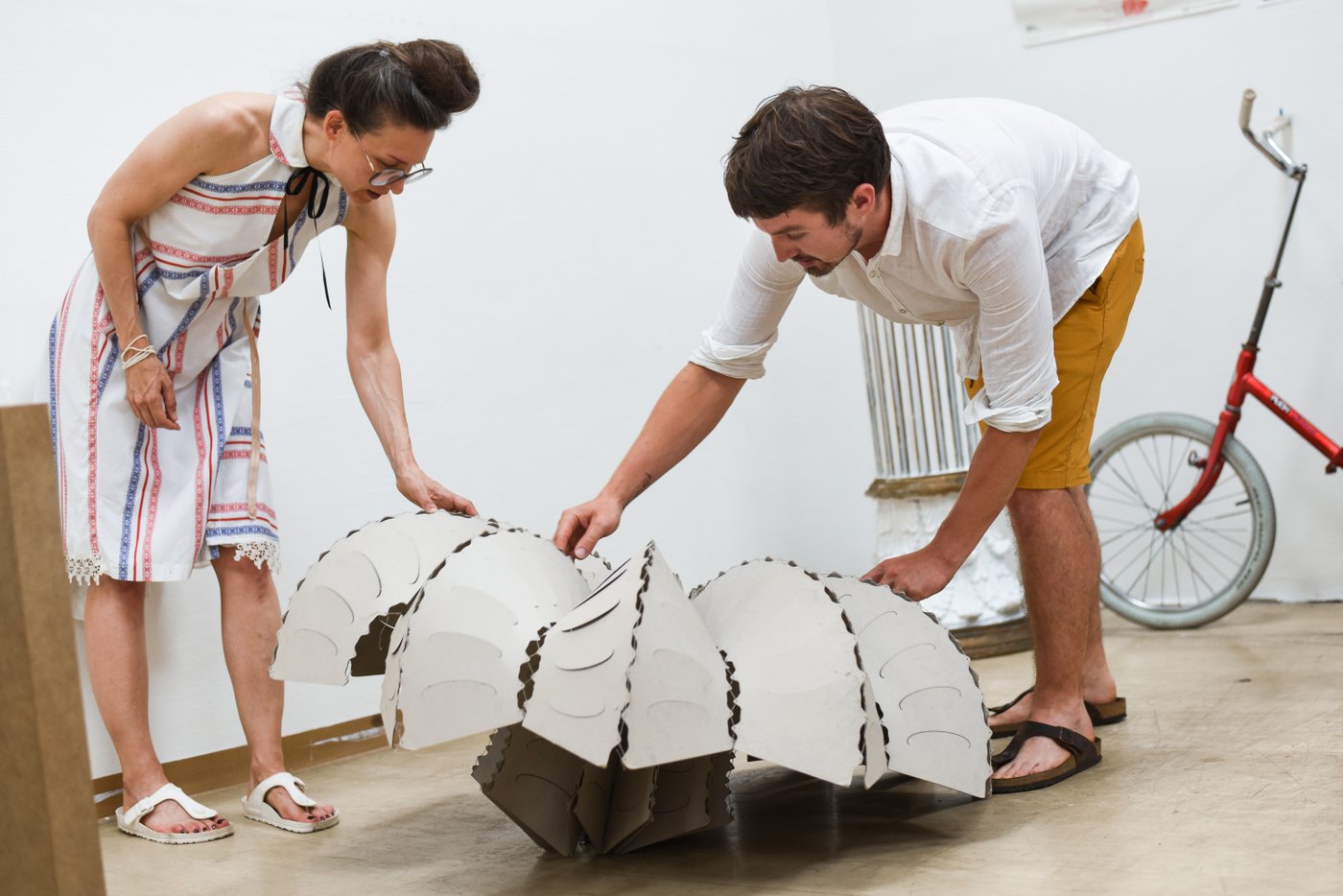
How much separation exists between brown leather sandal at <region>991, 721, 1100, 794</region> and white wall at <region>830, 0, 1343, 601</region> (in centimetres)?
171

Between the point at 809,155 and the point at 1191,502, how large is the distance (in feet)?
6.88

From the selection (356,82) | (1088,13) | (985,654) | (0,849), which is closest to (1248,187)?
(1088,13)

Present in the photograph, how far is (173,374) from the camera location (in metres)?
2.00

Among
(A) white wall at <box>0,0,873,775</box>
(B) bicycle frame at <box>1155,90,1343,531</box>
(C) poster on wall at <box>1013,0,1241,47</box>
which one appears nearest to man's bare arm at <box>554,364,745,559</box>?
(A) white wall at <box>0,0,873,775</box>

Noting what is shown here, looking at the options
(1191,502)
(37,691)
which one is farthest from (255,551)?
(1191,502)

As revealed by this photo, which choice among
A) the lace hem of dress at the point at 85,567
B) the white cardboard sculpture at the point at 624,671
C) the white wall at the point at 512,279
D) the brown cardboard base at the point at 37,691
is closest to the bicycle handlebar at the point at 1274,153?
the white wall at the point at 512,279

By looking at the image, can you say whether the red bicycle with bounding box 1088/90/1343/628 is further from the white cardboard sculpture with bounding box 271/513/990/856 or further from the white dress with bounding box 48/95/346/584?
the white dress with bounding box 48/95/346/584

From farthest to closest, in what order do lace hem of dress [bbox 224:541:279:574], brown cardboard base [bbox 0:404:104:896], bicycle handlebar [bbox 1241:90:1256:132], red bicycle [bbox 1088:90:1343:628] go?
red bicycle [bbox 1088:90:1343:628]
bicycle handlebar [bbox 1241:90:1256:132]
lace hem of dress [bbox 224:541:279:574]
brown cardboard base [bbox 0:404:104:896]

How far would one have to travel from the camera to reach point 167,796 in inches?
76.7

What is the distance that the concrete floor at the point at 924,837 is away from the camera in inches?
56.1

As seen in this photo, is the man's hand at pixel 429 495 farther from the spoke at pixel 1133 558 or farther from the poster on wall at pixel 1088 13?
the poster on wall at pixel 1088 13

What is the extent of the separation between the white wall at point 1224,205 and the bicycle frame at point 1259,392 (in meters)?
0.10

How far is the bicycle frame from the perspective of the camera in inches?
120

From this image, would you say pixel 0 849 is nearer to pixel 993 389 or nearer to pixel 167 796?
pixel 167 796
